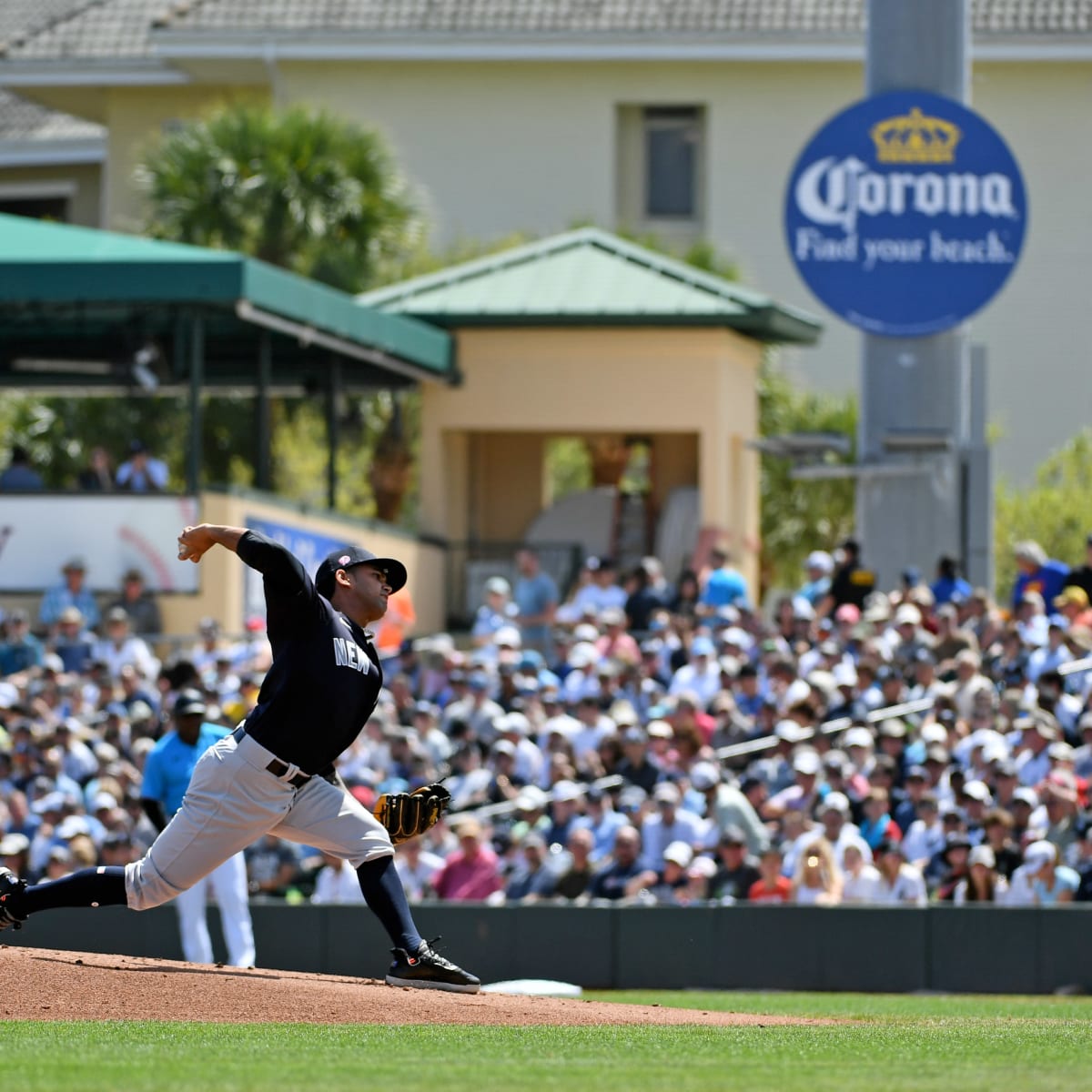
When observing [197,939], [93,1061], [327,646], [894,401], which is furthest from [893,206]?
[93,1061]

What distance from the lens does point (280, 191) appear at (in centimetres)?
3180

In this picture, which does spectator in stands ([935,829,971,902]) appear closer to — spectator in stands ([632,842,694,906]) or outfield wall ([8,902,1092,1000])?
outfield wall ([8,902,1092,1000])

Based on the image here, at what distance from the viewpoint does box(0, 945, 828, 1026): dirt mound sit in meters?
9.20

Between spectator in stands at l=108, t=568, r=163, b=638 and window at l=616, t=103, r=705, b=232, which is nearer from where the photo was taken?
spectator in stands at l=108, t=568, r=163, b=638

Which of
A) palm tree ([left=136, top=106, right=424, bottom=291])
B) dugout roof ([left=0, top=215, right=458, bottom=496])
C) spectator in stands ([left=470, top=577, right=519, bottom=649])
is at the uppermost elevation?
palm tree ([left=136, top=106, right=424, bottom=291])

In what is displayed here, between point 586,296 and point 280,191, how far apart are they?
5847 millimetres

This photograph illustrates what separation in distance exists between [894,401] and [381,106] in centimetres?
1791

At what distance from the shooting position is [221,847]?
9633 mm

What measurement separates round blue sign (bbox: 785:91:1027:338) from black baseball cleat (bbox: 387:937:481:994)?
13534mm

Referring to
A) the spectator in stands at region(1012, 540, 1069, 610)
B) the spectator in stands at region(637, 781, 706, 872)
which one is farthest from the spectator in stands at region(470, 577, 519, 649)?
the spectator in stands at region(637, 781, 706, 872)

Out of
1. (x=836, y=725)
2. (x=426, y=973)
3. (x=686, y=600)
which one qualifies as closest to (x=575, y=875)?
(x=836, y=725)

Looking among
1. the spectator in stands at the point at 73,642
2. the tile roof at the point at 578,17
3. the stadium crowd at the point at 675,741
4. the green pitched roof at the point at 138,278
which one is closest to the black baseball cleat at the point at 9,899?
the stadium crowd at the point at 675,741

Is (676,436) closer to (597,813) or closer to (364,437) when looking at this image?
(364,437)

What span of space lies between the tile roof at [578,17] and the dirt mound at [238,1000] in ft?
99.5
